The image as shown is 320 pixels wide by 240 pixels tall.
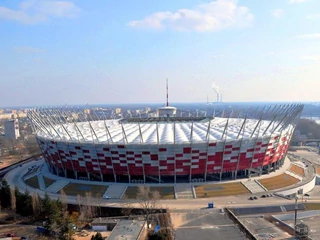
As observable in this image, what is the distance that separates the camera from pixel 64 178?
57.4 m

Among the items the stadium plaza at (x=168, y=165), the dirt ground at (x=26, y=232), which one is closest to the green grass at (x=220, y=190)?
the stadium plaza at (x=168, y=165)

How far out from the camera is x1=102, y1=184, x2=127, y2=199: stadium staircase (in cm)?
4828

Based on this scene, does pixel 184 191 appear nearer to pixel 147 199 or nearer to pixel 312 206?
pixel 147 199

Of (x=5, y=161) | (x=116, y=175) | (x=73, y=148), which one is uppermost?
(x=73, y=148)

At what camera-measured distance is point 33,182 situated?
58.4m

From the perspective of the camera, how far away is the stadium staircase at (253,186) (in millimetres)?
49844

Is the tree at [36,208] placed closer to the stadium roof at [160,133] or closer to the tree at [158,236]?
the stadium roof at [160,133]

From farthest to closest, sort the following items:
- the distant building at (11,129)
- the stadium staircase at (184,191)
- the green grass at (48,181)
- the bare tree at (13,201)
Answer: the distant building at (11,129)
the green grass at (48,181)
the stadium staircase at (184,191)
the bare tree at (13,201)

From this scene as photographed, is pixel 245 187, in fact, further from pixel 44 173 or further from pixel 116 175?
pixel 44 173

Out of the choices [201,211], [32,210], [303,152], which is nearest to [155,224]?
[201,211]

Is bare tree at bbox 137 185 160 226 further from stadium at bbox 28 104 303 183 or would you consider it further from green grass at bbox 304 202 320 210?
green grass at bbox 304 202 320 210

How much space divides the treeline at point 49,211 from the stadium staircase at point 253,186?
83.6 feet

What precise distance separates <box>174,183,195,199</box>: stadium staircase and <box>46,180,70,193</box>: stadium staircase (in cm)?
2002

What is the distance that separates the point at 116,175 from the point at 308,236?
104 feet
